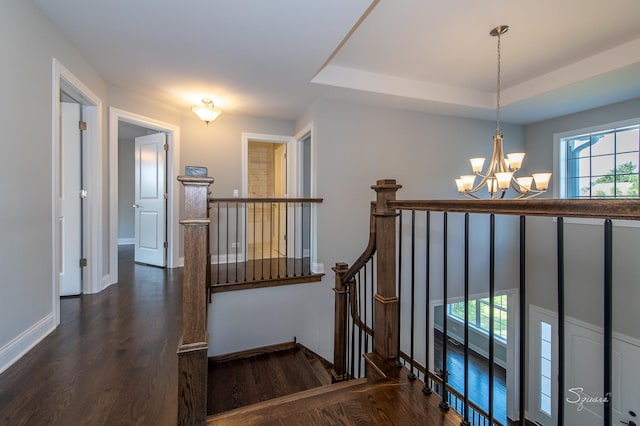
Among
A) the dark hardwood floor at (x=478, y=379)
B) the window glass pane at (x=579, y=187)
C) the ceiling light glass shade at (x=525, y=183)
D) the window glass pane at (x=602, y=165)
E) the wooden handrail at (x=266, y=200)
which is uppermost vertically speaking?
the window glass pane at (x=602, y=165)

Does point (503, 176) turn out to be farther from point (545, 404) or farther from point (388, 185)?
point (545, 404)

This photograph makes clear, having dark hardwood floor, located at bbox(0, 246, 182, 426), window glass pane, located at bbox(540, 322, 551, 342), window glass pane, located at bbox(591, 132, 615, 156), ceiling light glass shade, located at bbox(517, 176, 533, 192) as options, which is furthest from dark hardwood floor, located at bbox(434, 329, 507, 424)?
dark hardwood floor, located at bbox(0, 246, 182, 426)

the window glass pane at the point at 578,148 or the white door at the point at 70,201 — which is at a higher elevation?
the window glass pane at the point at 578,148

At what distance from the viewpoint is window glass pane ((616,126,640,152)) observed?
3762 millimetres

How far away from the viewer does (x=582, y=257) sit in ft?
13.6

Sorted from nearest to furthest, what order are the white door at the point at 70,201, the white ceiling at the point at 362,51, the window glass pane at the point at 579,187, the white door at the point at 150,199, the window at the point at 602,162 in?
the white ceiling at the point at 362,51, the white door at the point at 70,201, the window at the point at 602,162, the white door at the point at 150,199, the window glass pane at the point at 579,187

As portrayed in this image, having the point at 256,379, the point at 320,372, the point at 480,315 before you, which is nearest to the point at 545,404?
the point at 480,315

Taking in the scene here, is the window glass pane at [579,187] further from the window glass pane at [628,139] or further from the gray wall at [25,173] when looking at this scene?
the gray wall at [25,173]

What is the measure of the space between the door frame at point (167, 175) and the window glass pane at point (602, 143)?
242 inches

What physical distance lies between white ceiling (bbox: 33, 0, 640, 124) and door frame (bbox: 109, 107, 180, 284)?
0.35 m

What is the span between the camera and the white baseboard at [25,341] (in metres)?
1.67

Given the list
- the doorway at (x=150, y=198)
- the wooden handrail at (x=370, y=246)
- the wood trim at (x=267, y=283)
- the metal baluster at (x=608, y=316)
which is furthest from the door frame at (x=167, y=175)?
Result: the metal baluster at (x=608, y=316)

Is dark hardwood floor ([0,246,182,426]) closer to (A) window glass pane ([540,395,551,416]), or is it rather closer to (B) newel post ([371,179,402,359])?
(B) newel post ([371,179,402,359])

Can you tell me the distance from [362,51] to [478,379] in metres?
6.46
